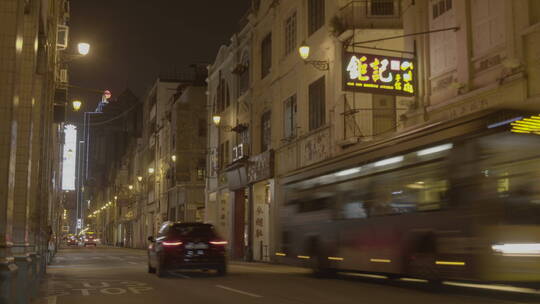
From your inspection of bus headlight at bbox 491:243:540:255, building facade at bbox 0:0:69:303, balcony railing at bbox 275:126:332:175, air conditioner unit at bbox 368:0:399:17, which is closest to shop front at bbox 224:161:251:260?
balcony railing at bbox 275:126:332:175

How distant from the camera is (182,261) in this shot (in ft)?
64.7

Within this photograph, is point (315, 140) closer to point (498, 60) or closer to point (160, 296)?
point (498, 60)

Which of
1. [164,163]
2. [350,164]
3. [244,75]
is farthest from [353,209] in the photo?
[164,163]

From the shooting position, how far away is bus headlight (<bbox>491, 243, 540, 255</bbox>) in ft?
36.1

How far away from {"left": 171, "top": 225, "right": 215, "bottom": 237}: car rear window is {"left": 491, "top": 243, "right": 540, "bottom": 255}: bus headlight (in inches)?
430

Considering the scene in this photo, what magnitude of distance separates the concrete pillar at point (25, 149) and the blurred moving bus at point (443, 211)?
7.53 metres

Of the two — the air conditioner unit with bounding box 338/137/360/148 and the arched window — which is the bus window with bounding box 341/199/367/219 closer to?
the air conditioner unit with bounding box 338/137/360/148

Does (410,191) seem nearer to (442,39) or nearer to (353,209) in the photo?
(353,209)

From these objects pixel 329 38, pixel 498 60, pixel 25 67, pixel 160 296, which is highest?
pixel 329 38

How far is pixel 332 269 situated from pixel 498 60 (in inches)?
287

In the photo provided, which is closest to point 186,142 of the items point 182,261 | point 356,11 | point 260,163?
point 260,163

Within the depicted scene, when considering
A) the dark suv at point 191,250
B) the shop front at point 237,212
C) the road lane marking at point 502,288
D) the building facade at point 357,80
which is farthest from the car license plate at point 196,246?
the shop front at point 237,212

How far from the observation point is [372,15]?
25.6 meters

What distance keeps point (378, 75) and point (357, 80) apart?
71cm
